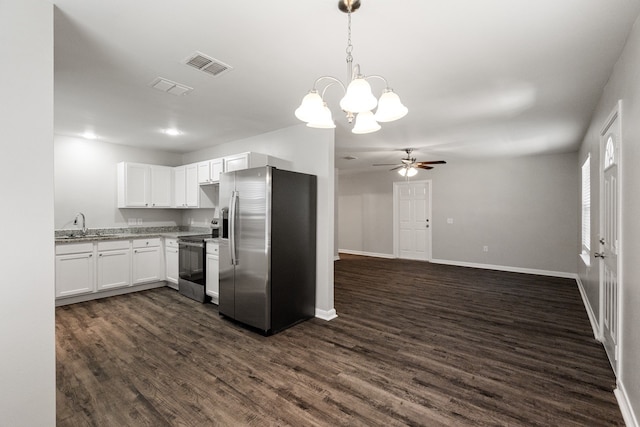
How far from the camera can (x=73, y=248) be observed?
4223 mm

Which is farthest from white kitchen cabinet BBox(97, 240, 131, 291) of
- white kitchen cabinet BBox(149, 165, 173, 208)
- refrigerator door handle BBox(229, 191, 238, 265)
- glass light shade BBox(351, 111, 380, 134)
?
glass light shade BBox(351, 111, 380, 134)

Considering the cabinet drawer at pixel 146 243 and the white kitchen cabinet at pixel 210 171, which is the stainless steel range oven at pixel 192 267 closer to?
the cabinet drawer at pixel 146 243

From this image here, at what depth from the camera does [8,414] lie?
1.48 meters

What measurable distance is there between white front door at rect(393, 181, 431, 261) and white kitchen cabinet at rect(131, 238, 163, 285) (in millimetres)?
5993

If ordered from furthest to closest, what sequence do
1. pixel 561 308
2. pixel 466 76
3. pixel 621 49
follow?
pixel 561 308 → pixel 466 76 → pixel 621 49

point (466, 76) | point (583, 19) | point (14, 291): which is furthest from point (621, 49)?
point (14, 291)

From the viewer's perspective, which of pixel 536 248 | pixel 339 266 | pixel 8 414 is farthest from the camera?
pixel 339 266

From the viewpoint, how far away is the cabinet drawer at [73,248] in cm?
409

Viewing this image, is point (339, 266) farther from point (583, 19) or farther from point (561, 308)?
point (583, 19)

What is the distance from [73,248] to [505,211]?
26.7 feet

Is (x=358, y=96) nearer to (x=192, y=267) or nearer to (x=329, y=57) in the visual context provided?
(x=329, y=57)

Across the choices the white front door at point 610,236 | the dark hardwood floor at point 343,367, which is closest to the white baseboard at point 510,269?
the dark hardwood floor at point 343,367

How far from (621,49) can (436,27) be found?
150cm

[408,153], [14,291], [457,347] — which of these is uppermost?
[408,153]
